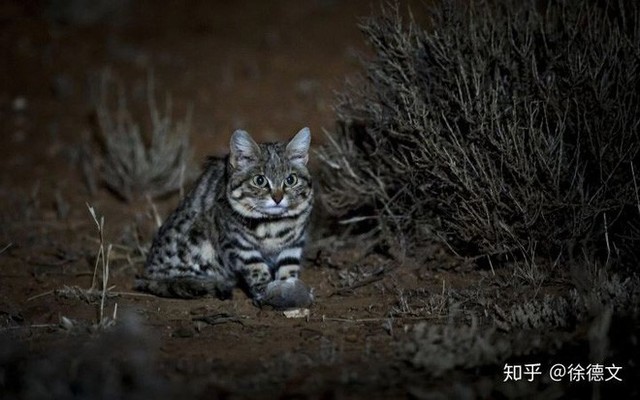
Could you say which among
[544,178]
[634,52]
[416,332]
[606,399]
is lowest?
[606,399]

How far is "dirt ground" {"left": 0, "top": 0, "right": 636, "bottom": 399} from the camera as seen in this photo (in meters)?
4.32

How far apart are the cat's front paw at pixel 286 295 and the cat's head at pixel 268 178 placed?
47 cm

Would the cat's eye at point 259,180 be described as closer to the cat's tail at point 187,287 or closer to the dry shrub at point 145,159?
the cat's tail at point 187,287

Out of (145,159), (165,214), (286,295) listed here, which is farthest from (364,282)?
(145,159)

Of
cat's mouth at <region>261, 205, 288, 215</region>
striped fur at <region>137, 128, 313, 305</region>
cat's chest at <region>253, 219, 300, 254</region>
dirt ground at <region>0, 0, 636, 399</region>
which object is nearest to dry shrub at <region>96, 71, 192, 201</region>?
dirt ground at <region>0, 0, 636, 399</region>

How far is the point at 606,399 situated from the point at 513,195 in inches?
68.0

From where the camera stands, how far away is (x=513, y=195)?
5.54 meters

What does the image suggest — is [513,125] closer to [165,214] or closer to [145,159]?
[165,214]

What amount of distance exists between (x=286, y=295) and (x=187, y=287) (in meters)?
0.83

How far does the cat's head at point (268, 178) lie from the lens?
5695 millimetres

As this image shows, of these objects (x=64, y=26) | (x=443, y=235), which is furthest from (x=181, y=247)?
(x=64, y=26)

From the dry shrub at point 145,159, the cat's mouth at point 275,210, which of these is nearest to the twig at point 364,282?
the cat's mouth at point 275,210

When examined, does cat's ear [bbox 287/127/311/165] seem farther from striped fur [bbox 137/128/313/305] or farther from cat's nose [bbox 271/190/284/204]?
cat's nose [bbox 271/190/284/204]

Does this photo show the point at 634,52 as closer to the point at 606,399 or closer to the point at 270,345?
the point at 606,399
